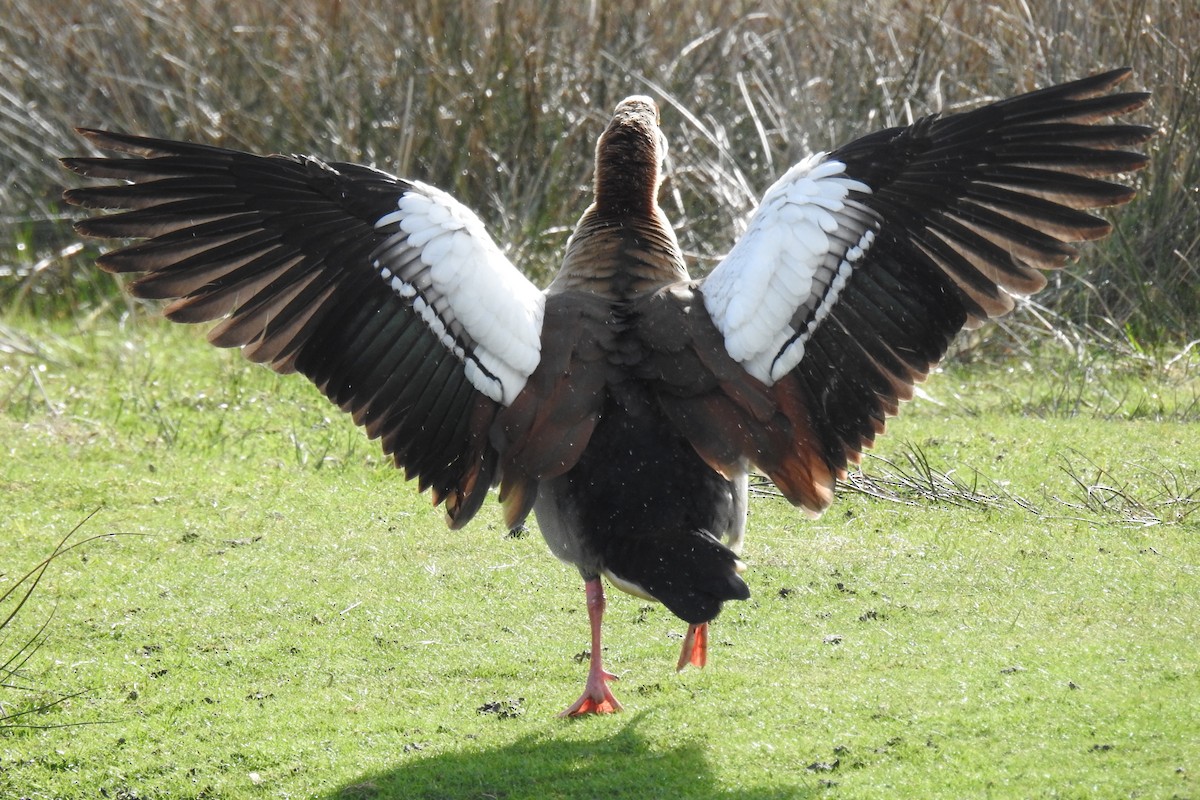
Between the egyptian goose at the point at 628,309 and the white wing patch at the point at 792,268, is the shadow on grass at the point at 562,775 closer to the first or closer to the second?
the egyptian goose at the point at 628,309

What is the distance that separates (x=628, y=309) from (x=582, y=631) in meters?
1.27

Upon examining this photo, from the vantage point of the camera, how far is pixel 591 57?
34.0 feet

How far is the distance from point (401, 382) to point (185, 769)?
4.56ft

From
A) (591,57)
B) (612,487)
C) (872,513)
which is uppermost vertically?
(591,57)

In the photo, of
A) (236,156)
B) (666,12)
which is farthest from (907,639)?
(666,12)

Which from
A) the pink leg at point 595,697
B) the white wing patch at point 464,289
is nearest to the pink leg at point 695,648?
the pink leg at point 595,697

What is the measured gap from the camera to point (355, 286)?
15.7 feet

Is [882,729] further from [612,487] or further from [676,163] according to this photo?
[676,163]

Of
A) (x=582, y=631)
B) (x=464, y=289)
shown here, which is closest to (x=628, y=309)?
(x=464, y=289)

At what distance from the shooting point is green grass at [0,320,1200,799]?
13.6ft

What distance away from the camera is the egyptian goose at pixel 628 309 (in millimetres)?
4625

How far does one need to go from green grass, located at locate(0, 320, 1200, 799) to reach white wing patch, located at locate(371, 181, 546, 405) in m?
1.11

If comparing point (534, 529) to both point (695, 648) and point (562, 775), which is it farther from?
point (562, 775)

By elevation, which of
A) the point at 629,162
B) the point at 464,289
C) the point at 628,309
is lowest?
the point at 628,309
